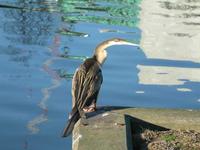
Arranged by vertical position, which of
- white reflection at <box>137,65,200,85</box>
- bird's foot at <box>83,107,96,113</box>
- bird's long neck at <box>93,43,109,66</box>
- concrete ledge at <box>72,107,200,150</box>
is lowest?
white reflection at <box>137,65,200,85</box>

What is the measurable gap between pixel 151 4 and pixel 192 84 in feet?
28.2

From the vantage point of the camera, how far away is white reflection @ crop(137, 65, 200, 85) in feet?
35.1

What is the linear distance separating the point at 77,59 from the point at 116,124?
6300 millimetres

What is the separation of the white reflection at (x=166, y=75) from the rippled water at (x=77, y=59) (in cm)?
2

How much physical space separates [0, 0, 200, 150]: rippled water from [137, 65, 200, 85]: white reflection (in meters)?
0.02

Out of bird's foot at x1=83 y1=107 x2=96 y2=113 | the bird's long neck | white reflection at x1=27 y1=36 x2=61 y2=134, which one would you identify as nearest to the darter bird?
bird's foot at x1=83 y1=107 x2=96 y2=113

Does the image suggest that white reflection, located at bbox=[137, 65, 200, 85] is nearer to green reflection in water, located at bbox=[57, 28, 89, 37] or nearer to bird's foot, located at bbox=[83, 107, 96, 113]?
green reflection in water, located at bbox=[57, 28, 89, 37]

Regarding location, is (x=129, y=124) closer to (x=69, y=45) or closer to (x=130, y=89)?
(x=130, y=89)

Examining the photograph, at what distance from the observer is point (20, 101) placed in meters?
8.94

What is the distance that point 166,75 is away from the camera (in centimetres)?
1105

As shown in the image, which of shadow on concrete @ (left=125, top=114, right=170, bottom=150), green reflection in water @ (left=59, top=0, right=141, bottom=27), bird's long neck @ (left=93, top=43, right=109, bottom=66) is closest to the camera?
shadow on concrete @ (left=125, top=114, right=170, bottom=150)

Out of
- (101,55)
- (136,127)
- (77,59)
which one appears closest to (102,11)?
(77,59)

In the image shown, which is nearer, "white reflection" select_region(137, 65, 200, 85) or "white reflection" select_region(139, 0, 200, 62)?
"white reflection" select_region(137, 65, 200, 85)

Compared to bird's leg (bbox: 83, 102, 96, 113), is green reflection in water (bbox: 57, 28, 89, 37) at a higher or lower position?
lower
